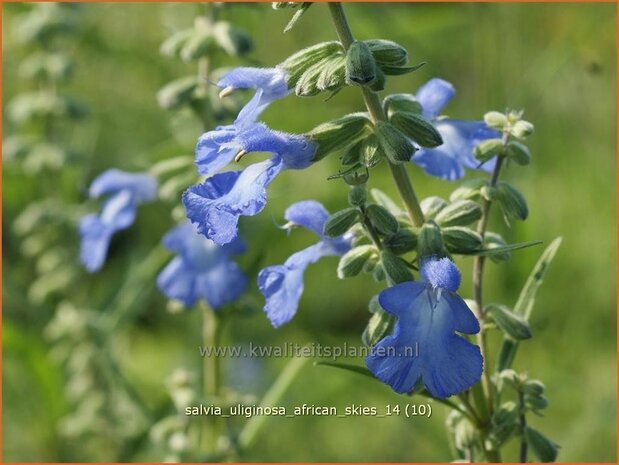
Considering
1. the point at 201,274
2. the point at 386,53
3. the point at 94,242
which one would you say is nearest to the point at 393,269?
the point at 386,53

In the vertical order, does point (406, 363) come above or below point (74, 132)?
above

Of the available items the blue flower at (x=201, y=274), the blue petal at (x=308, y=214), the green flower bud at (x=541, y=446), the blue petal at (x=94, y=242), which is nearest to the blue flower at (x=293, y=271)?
the blue petal at (x=308, y=214)

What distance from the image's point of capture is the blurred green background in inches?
149

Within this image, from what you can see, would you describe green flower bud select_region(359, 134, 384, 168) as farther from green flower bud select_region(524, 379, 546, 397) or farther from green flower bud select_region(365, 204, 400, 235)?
green flower bud select_region(524, 379, 546, 397)

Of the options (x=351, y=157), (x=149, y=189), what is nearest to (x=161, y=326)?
(x=149, y=189)

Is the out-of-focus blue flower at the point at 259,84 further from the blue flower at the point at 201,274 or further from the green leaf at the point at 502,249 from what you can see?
the blue flower at the point at 201,274

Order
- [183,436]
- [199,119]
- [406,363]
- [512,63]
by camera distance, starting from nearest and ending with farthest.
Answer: [406,363]
[183,436]
[199,119]
[512,63]

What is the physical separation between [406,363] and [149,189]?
1756mm

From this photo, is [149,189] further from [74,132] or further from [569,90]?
[569,90]

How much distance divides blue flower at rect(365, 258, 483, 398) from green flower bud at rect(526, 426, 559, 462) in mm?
400

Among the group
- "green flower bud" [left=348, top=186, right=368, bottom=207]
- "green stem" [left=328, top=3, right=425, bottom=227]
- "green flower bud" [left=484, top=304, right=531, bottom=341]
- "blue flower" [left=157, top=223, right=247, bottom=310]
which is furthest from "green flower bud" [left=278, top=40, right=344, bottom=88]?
"blue flower" [left=157, top=223, right=247, bottom=310]

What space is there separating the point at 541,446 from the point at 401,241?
→ 0.58m

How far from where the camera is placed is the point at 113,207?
3.29 m

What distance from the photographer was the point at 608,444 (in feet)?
12.7
